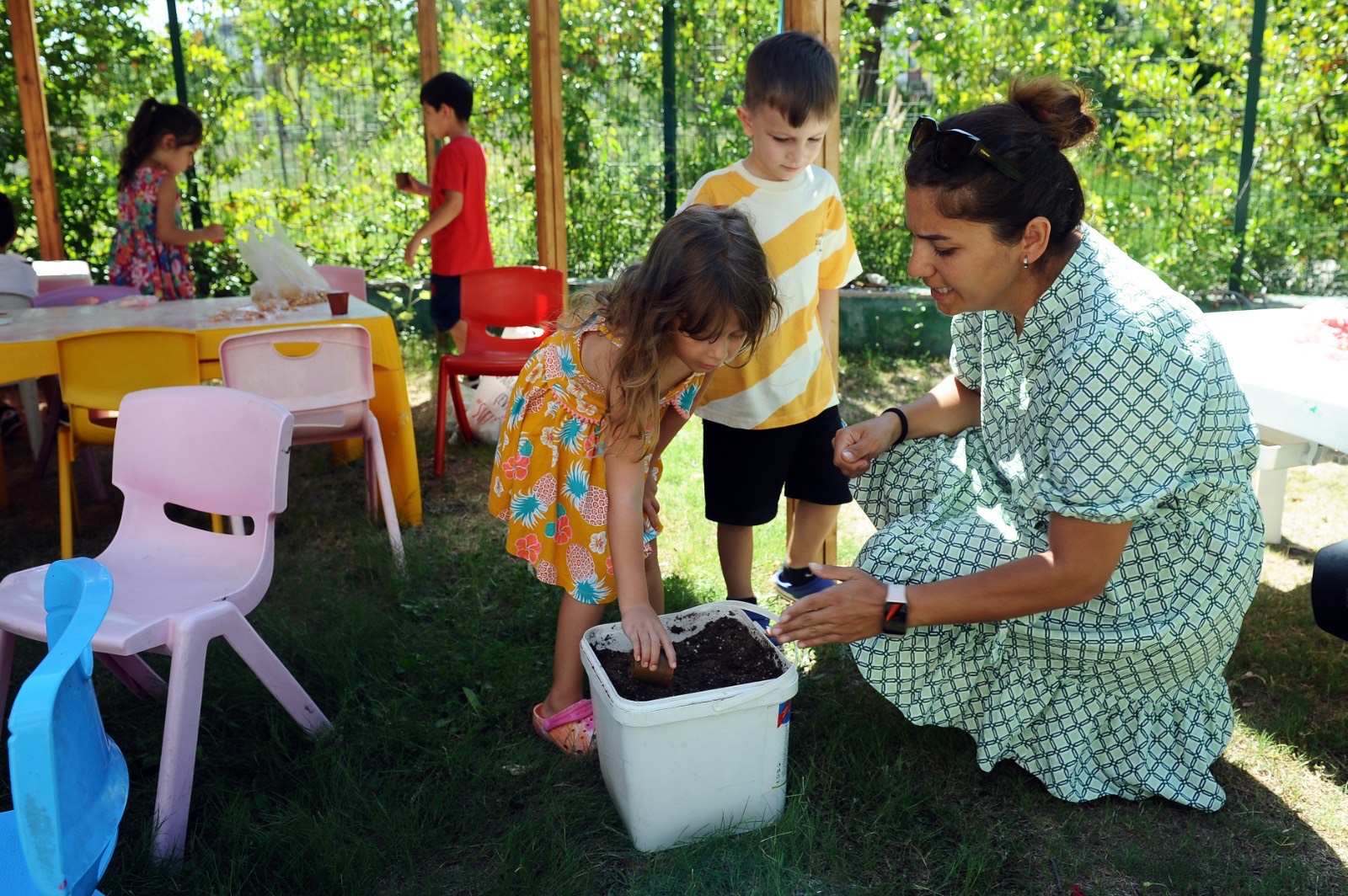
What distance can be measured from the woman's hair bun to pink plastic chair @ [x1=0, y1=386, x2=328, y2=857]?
1627 mm

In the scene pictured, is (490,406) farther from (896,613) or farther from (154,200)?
(896,613)

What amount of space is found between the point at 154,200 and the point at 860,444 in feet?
12.7

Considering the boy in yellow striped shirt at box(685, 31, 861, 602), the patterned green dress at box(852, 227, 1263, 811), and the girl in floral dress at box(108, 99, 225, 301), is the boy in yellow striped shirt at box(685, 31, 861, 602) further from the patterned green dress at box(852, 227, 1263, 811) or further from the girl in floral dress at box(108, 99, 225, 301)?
the girl in floral dress at box(108, 99, 225, 301)

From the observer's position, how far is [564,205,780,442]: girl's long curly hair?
78.8 inches

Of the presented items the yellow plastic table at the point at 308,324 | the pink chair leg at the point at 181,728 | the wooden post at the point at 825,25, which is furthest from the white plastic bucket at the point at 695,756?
the yellow plastic table at the point at 308,324

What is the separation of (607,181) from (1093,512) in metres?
5.48

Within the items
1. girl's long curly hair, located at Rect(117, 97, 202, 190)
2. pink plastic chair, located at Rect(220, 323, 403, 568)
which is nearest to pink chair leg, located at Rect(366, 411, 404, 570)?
pink plastic chair, located at Rect(220, 323, 403, 568)

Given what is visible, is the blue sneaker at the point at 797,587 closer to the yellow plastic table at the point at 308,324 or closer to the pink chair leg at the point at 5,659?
the yellow plastic table at the point at 308,324

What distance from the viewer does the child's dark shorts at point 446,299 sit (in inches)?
213

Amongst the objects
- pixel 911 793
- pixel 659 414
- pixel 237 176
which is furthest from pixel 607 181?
pixel 911 793

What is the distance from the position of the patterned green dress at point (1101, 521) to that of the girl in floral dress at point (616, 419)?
0.53 meters

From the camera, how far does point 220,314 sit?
3.92m

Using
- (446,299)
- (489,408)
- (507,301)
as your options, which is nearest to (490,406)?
(489,408)

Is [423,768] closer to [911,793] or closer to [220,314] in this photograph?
[911,793]
